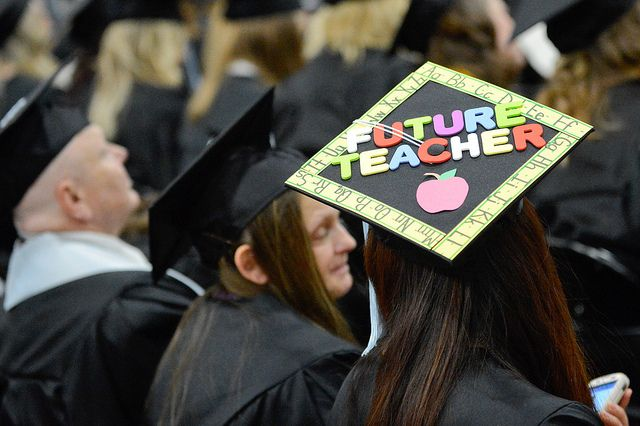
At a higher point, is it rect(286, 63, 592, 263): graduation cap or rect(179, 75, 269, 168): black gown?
rect(286, 63, 592, 263): graduation cap

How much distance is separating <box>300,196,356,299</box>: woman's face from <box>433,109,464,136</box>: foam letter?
34.1 inches

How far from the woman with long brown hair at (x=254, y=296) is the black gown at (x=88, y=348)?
291mm

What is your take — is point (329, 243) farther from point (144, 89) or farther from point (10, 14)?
point (10, 14)

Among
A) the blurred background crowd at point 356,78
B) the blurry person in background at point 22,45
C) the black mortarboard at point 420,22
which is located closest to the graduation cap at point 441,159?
the blurred background crowd at point 356,78

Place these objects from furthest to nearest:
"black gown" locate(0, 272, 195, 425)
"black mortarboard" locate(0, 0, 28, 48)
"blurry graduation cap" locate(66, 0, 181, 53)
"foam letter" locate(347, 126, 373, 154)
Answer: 1. "black mortarboard" locate(0, 0, 28, 48)
2. "blurry graduation cap" locate(66, 0, 181, 53)
3. "black gown" locate(0, 272, 195, 425)
4. "foam letter" locate(347, 126, 373, 154)

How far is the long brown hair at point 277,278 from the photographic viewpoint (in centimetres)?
315

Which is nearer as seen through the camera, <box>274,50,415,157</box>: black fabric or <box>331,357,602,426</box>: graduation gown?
<box>331,357,602,426</box>: graduation gown

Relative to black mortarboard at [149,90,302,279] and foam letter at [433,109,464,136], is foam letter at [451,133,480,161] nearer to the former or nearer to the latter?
foam letter at [433,109,464,136]

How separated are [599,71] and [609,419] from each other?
211cm

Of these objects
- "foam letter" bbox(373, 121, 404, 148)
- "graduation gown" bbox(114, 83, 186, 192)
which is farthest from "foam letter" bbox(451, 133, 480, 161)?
"graduation gown" bbox(114, 83, 186, 192)

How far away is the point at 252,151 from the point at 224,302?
0.49m

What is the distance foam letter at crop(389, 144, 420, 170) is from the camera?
7.76ft

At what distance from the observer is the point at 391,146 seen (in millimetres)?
2414

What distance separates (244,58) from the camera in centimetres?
575
